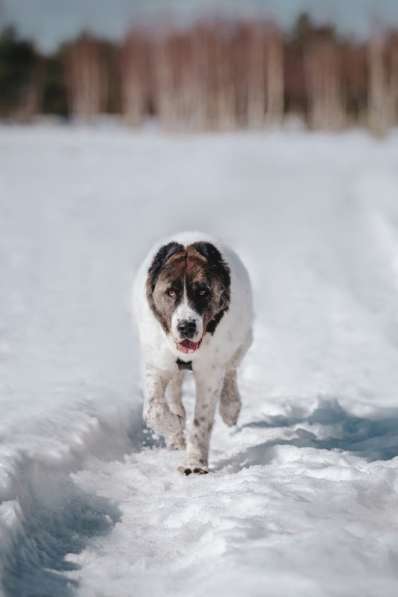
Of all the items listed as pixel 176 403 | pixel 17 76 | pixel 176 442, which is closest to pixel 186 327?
pixel 176 442

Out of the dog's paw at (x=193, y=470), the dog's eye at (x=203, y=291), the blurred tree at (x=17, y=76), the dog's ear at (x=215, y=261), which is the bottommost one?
the dog's paw at (x=193, y=470)

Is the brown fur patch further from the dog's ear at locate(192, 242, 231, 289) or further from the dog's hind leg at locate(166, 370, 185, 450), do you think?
the dog's hind leg at locate(166, 370, 185, 450)

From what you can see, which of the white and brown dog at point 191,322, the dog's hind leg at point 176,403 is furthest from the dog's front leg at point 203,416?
the dog's hind leg at point 176,403

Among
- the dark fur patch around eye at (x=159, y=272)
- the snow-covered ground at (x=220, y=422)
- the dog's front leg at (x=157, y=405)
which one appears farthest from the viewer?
the dog's front leg at (x=157, y=405)

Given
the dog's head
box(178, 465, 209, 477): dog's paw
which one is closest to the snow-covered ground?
box(178, 465, 209, 477): dog's paw

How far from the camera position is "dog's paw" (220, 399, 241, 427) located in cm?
601

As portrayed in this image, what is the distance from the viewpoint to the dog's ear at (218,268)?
16.4ft

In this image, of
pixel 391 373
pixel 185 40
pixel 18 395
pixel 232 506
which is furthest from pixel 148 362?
pixel 185 40

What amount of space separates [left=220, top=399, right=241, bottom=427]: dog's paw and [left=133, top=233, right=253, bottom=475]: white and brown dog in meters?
0.43

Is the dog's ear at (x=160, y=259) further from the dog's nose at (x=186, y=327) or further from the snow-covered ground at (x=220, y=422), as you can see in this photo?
the snow-covered ground at (x=220, y=422)

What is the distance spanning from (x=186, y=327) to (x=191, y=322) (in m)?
0.04

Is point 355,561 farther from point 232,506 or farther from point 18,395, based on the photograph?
point 18,395

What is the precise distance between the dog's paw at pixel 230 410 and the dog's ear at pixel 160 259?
1373mm

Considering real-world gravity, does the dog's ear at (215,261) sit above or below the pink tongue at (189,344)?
above
